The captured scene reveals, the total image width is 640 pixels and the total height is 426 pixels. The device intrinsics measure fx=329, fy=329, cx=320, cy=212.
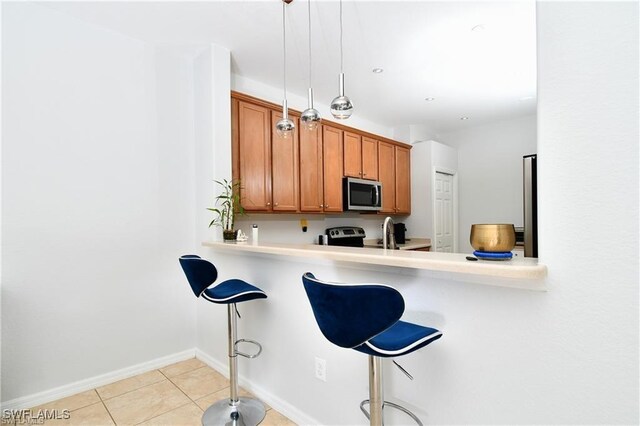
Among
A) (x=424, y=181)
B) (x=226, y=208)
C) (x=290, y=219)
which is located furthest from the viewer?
(x=424, y=181)

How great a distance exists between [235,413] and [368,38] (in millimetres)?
2860

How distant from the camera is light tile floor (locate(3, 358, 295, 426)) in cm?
203

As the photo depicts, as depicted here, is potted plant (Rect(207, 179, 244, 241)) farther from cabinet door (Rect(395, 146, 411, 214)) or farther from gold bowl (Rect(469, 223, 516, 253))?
cabinet door (Rect(395, 146, 411, 214))

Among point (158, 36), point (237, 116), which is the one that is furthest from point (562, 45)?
point (158, 36)

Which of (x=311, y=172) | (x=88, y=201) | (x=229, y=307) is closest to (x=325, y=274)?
(x=229, y=307)

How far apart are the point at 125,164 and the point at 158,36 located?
1069mm

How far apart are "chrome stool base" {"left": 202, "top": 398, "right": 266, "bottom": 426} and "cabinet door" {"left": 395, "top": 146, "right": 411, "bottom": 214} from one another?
11.3ft

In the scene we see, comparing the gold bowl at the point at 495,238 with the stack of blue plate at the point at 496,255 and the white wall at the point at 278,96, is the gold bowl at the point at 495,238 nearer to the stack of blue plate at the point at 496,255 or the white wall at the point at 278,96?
the stack of blue plate at the point at 496,255

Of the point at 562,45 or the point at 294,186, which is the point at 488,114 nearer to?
the point at 294,186

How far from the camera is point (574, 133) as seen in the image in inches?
40.3

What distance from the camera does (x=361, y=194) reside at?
4.20 metres

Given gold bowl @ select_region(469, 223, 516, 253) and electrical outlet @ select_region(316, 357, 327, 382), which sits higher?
gold bowl @ select_region(469, 223, 516, 253)

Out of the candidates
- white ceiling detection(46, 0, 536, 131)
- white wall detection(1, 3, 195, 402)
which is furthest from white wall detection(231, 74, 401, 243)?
white wall detection(1, 3, 195, 402)

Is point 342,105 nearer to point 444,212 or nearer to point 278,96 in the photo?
point 278,96
